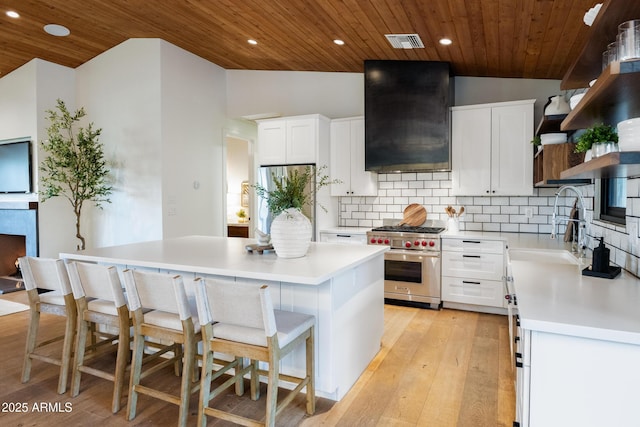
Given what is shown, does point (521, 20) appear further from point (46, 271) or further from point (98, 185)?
point (98, 185)

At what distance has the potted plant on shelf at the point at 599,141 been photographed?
5.34ft

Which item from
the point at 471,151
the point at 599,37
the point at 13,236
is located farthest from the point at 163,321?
the point at 13,236

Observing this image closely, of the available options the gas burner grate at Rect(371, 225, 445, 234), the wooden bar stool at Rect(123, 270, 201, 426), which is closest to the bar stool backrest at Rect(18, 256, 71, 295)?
the wooden bar stool at Rect(123, 270, 201, 426)

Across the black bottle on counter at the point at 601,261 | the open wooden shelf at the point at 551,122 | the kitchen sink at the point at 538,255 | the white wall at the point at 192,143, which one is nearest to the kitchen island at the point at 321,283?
the kitchen sink at the point at 538,255

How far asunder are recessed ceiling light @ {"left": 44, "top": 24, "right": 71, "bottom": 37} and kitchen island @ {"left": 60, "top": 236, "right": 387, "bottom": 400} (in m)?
3.10

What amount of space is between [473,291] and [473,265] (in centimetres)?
28

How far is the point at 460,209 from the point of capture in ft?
15.6

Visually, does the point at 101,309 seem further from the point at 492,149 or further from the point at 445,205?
the point at 492,149

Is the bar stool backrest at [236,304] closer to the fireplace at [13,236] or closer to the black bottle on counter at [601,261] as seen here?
the black bottle on counter at [601,261]

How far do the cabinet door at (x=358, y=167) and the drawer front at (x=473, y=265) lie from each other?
128 cm

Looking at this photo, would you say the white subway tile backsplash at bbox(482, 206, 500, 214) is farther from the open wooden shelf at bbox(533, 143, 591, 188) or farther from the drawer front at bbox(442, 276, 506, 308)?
the open wooden shelf at bbox(533, 143, 591, 188)

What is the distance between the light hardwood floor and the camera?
223 cm

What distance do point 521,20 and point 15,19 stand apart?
4.98 m

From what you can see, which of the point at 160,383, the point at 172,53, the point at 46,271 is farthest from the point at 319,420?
the point at 172,53
